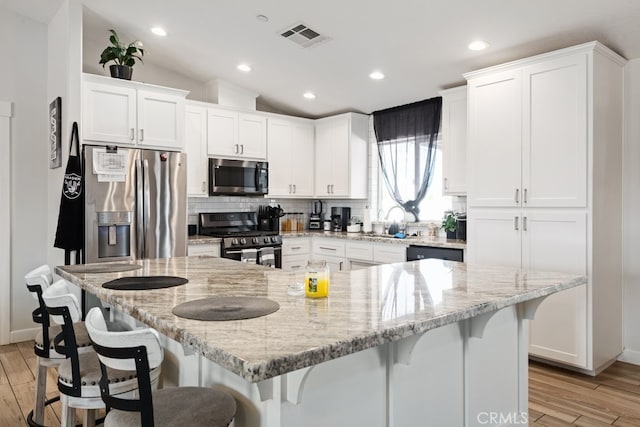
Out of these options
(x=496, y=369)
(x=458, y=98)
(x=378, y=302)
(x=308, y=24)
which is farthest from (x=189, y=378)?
(x=458, y=98)

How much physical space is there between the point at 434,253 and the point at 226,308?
297cm

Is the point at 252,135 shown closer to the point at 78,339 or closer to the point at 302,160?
the point at 302,160

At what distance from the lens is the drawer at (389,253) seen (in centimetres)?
439

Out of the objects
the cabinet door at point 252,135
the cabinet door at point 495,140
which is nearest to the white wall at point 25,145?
the cabinet door at point 252,135

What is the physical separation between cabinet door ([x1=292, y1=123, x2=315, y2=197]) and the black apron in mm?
2534

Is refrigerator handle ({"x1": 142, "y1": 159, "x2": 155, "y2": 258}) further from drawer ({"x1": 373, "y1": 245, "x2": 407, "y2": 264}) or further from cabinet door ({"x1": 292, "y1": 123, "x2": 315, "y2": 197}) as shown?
drawer ({"x1": 373, "y1": 245, "x2": 407, "y2": 264})

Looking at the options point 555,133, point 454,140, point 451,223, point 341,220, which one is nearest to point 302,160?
point 341,220

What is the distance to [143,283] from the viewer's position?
74.4 inches

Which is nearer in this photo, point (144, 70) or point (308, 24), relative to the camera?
point (308, 24)

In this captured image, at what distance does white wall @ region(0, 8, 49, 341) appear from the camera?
4.17 meters

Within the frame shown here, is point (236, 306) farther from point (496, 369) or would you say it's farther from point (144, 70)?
point (144, 70)

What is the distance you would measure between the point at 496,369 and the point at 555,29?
7.99ft

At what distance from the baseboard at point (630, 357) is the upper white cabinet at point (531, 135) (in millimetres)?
1387

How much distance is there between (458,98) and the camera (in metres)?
4.18
